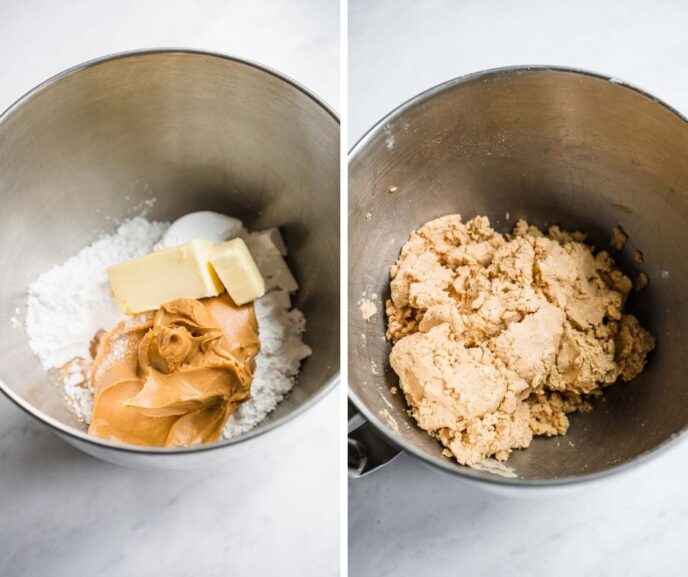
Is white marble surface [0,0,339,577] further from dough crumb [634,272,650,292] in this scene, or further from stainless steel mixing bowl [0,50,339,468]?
dough crumb [634,272,650,292]

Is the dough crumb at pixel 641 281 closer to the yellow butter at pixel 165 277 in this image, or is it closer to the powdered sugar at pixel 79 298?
the yellow butter at pixel 165 277

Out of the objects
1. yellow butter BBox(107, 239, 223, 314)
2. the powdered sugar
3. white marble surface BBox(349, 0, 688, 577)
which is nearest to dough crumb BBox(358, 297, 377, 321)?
white marble surface BBox(349, 0, 688, 577)

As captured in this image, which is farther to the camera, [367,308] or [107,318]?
[107,318]

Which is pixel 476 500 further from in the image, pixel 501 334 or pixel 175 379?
pixel 175 379

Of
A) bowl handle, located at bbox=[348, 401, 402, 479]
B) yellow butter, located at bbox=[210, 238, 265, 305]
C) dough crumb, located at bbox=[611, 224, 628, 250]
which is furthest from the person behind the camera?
yellow butter, located at bbox=[210, 238, 265, 305]

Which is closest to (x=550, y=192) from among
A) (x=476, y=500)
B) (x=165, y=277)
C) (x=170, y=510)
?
(x=476, y=500)

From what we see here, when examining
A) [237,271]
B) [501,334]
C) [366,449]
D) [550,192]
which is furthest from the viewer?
[237,271]
